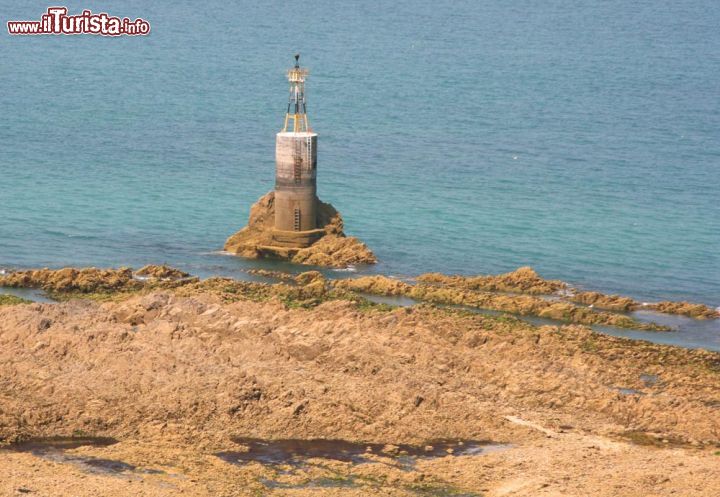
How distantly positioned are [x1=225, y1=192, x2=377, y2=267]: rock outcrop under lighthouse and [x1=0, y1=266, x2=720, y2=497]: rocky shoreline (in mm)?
11008

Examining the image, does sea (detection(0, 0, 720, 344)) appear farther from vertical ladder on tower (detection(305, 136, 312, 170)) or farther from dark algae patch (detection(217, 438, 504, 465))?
dark algae patch (detection(217, 438, 504, 465))

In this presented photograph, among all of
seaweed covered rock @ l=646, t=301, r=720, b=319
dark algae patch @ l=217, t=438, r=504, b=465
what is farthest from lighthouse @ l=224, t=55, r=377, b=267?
dark algae patch @ l=217, t=438, r=504, b=465

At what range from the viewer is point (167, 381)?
48406 mm

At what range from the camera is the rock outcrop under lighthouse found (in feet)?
235

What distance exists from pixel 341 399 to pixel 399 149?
58.4 metres

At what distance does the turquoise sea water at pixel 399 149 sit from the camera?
7694 centimetres

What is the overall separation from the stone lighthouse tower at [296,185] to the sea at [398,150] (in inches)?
97.7

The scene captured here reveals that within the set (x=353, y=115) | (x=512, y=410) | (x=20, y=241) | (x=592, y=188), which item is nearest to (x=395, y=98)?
(x=353, y=115)

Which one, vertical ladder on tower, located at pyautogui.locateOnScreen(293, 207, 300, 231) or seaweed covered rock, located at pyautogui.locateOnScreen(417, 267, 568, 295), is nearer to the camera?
seaweed covered rock, located at pyautogui.locateOnScreen(417, 267, 568, 295)

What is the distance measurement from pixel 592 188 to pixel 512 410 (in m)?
47.9

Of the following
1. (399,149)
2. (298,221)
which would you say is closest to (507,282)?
(298,221)

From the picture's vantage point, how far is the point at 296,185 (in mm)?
72750

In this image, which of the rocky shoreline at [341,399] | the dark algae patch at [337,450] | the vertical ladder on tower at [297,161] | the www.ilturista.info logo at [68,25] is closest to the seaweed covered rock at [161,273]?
the rocky shoreline at [341,399]

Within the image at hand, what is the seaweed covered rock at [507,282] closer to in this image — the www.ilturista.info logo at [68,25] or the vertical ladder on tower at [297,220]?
the vertical ladder on tower at [297,220]
